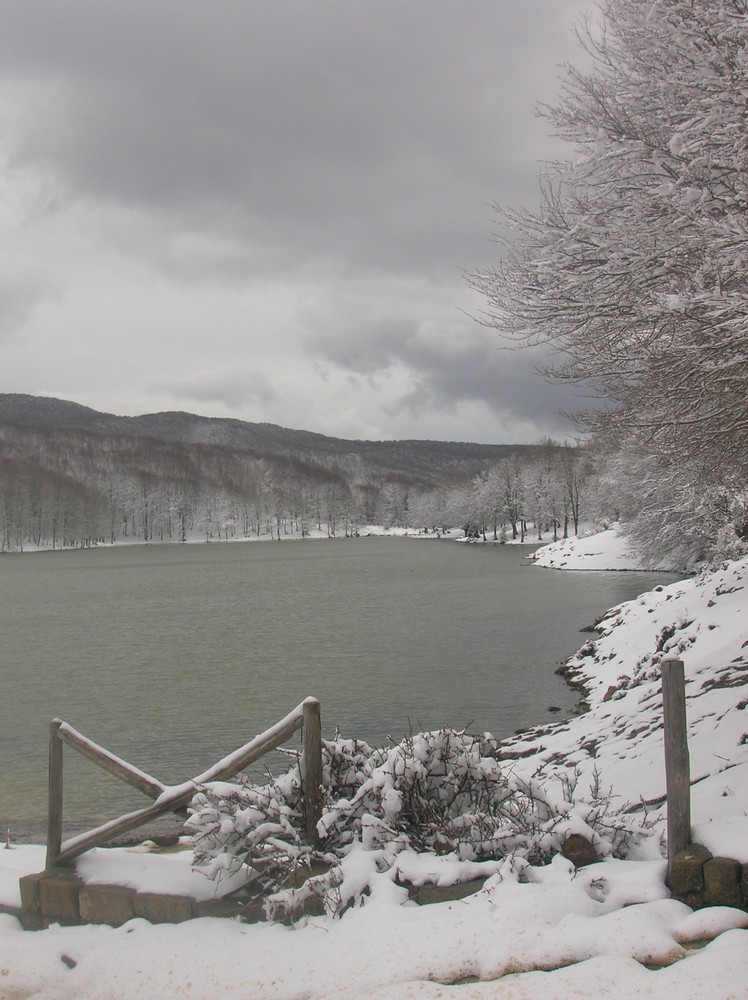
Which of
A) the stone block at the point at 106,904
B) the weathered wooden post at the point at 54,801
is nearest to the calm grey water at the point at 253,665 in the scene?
the stone block at the point at 106,904

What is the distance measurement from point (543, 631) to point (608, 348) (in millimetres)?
22556

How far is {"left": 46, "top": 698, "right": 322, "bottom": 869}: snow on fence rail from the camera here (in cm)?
641

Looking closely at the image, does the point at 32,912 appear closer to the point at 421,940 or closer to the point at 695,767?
the point at 421,940

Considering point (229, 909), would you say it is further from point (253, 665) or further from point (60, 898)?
point (253, 665)

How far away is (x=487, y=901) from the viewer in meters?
5.34

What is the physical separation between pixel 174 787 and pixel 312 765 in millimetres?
1298

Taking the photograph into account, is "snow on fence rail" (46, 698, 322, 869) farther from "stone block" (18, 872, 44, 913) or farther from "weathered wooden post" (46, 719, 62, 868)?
"stone block" (18, 872, 44, 913)

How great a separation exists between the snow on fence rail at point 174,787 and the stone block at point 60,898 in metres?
0.23

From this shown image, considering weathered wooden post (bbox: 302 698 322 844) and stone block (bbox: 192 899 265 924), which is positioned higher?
weathered wooden post (bbox: 302 698 322 844)

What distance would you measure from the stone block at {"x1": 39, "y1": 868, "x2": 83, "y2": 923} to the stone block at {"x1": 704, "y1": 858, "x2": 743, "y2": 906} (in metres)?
4.78

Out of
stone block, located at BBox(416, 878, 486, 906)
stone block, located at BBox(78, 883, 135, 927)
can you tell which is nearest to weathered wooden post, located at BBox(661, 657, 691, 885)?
stone block, located at BBox(416, 878, 486, 906)

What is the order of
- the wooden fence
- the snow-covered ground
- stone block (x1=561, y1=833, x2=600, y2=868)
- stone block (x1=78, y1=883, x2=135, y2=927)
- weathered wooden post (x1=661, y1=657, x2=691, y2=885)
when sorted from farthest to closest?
stone block (x1=78, y1=883, x2=135, y2=927)
stone block (x1=561, y1=833, x2=600, y2=868)
the wooden fence
weathered wooden post (x1=661, y1=657, x2=691, y2=885)
the snow-covered ground

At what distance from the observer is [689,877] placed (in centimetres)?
531

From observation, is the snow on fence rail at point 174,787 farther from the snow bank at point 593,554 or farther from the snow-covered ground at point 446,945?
the snow bank at point 593,554
